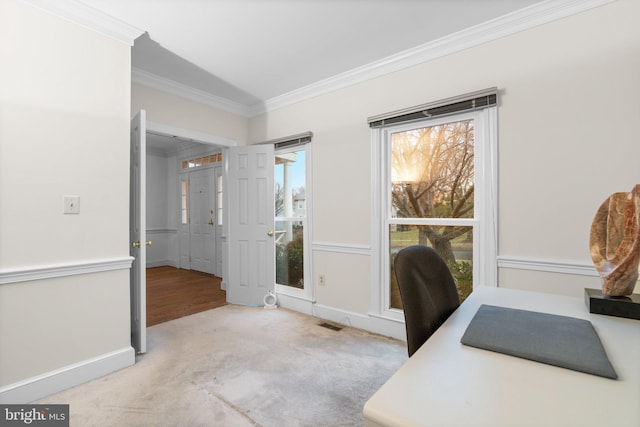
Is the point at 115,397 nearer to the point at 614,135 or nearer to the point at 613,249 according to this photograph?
the point at 613,249

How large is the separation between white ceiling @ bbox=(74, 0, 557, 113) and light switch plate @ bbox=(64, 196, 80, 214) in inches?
52.6

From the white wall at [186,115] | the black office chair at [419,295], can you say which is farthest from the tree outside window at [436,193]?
the white wall at [186,115]

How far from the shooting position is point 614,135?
1.89m

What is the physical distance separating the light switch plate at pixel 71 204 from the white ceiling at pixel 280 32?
4.38ft

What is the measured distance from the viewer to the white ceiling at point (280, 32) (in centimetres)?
209

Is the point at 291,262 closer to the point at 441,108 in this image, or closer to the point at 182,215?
the point at 441,108

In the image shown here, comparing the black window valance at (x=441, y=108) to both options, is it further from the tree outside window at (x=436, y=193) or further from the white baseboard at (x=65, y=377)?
the white baseboard at (x=65, y=377)

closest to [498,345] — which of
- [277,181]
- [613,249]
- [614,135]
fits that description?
[613,249]

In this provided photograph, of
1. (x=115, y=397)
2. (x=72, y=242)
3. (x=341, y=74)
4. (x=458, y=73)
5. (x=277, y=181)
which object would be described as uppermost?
(x=341, y=74)

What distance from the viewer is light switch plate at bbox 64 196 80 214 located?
204cm

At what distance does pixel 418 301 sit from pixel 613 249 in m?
0.79

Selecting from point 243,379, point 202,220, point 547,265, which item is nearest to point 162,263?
point 202,220

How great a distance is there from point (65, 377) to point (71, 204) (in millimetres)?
1161

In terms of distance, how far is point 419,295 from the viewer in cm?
104
